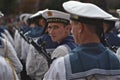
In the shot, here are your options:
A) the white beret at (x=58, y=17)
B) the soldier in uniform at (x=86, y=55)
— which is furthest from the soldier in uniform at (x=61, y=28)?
the soldier in uniform at (x=86, y=55)

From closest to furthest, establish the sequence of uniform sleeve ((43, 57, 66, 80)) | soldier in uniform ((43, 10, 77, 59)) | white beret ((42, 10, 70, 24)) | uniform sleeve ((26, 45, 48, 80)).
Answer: uniform sleeve ((43, 57, 66, 80)) < soldier in uniform ((43, 10, 77, 59)) < white beret ((42, 10, 70, 24)) < uniform sleeve ((26, 45, 48, 80))

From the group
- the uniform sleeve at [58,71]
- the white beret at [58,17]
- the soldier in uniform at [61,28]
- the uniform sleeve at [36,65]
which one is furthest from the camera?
the uniform sleeve at [36,65]

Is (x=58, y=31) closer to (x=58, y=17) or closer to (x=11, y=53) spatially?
(x=58, y=17)

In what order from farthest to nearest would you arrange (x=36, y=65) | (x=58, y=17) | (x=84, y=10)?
(x=36, y=65)
(x=58, y=17)
(x=84, y=10)

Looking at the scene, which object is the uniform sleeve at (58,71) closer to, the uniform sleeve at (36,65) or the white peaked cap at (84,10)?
the white peaked cap at (84,10)

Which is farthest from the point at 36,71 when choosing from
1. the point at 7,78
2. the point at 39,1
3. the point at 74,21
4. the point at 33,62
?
the point at 39,1

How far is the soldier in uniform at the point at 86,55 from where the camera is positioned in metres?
4.62

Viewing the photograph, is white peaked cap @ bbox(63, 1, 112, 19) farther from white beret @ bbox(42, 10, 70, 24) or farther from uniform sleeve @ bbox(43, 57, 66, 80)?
white beret @ bbox(42, 10, 70, 24)

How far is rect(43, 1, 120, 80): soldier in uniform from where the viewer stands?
462 centimetres

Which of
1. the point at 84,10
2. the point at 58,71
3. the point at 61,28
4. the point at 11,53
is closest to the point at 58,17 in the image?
the point at 61,28

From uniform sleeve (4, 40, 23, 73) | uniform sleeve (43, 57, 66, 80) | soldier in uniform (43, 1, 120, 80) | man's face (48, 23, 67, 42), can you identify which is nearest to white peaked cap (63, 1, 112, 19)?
soldier in uniform (43, 1, 120, 80)

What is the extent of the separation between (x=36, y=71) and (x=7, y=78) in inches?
84.2

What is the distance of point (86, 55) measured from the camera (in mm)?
4656

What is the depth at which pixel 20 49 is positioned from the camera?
1254cm
